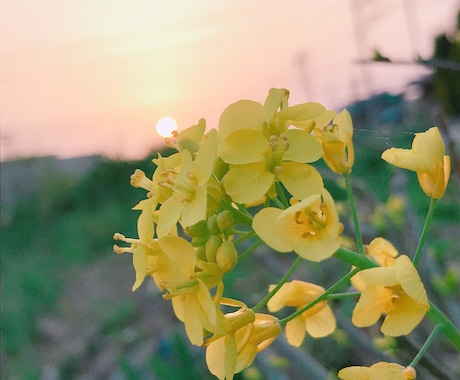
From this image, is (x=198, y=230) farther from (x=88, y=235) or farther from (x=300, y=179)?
(x=88, y=235)

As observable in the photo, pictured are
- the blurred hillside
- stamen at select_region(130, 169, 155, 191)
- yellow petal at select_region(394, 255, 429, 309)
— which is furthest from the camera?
the blurred hillside

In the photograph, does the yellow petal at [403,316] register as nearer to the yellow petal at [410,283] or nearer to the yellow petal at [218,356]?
the yellow petal at [410,283]

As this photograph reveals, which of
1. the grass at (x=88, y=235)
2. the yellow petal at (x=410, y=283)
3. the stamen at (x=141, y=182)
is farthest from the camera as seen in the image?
the grass at (x=88, y=235)

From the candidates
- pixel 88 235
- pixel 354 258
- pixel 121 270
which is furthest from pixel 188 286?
pixel 88 235

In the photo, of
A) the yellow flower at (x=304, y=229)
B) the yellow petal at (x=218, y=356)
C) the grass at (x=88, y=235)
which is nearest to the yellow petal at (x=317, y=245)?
the yellow flower at (x=304, y=229)

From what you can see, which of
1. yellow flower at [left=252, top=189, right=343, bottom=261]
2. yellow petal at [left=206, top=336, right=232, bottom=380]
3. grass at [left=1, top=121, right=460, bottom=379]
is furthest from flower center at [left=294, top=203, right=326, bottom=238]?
grass at [left=1, top=121, right=460, bottom=379]

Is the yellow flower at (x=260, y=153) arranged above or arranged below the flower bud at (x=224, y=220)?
above

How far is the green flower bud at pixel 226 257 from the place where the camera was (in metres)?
0.46

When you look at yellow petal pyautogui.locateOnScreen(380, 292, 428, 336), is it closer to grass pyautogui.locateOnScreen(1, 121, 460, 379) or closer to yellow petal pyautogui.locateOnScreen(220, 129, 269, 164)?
yellow petal pyautogui.locateOnScreen(220, 129, 269, 164)

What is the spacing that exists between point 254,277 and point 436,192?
1832 millimetres

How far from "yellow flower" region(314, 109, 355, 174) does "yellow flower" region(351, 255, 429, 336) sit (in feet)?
0.37

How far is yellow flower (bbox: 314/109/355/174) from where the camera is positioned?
1.65 ft

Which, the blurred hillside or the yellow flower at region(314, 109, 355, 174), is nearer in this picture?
the yellow flower at region(314, 109, 355, 174)

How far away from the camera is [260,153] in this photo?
46cm
